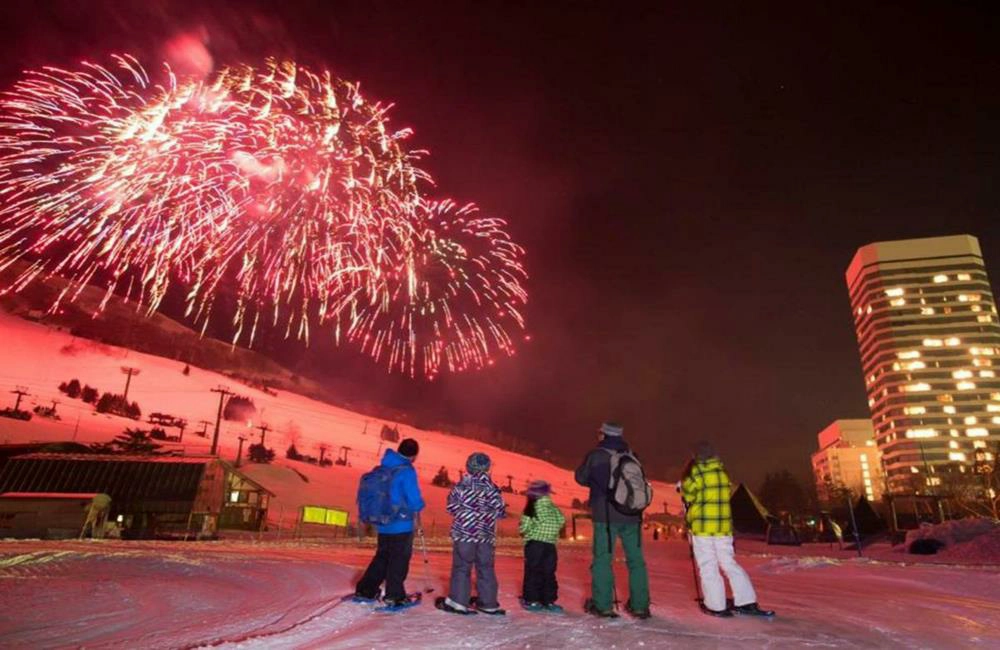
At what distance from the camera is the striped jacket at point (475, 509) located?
6.55 m

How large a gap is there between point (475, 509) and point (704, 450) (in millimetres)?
2705

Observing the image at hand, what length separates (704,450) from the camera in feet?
23.0

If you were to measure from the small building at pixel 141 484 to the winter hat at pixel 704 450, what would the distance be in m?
36.3

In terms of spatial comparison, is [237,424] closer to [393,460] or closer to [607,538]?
[393,460]

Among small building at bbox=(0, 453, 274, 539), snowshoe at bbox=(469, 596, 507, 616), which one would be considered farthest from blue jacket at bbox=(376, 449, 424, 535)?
small building at bbox=(0, 453, 274, 539)

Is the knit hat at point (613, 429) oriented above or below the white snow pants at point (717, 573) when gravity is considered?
above

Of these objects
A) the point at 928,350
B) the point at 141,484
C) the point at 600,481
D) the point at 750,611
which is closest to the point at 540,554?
the point at 600,481

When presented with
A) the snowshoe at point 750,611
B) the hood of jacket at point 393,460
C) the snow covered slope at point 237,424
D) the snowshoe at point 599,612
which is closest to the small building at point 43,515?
the snow covered slope at point 237,424

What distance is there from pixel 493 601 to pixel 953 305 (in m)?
215

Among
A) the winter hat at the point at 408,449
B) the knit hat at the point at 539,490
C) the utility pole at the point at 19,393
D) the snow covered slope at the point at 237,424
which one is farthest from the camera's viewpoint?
the utility pole at the point at 19,393

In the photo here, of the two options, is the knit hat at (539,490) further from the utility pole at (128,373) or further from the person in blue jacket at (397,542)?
the utility pole at (128,373)

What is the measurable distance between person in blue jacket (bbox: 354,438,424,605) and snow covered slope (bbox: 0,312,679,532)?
4266 centimetres

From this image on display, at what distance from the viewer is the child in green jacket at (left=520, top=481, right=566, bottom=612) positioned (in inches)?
269

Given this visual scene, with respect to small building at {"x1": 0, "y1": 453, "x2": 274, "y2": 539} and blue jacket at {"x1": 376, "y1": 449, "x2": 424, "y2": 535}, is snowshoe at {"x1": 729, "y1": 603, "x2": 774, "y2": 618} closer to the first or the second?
blue jacket at {"x1": 376, "y1": 449, "x2": 424, "y2": 535}
